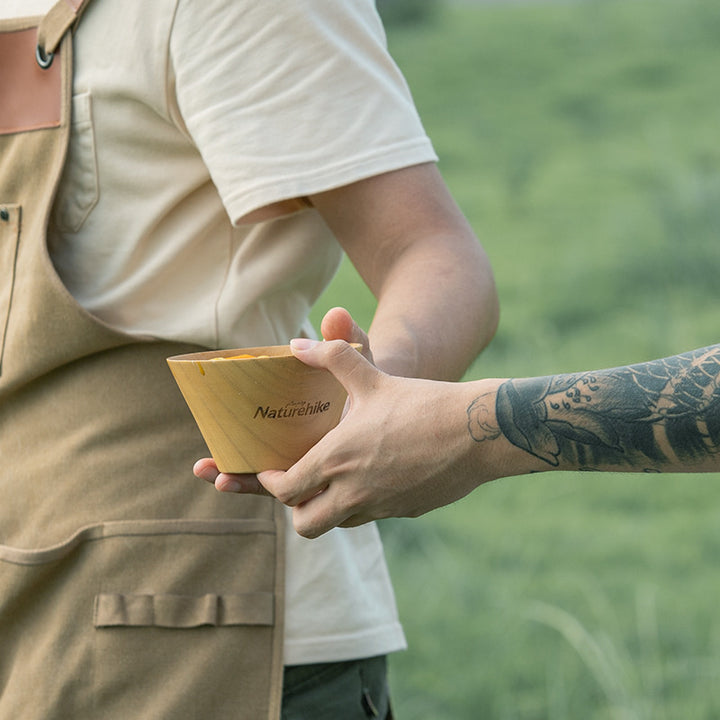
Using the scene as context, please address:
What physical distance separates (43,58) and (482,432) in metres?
0.54

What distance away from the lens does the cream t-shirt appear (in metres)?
1.00

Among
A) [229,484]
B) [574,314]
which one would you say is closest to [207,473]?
[229,484]

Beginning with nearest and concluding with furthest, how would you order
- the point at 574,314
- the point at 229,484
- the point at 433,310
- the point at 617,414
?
the point at 617,414
the point at 229,484
the point at 433,310
the point at 574,314

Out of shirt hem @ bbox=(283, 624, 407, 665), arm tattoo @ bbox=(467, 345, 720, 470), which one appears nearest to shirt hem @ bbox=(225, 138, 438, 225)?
arm tattoo @ bbox=(467, 345, 720, 470)

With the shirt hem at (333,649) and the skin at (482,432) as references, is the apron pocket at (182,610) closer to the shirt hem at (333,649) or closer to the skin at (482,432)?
the shirt hem at (333,649)

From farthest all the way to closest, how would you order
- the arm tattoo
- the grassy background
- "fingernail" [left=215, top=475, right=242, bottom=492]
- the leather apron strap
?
1. the grassy background
2. the leather apron strap
3. "fingernail" [left=215, top=475, right=242, bottom=492]
4. the arm tattoo

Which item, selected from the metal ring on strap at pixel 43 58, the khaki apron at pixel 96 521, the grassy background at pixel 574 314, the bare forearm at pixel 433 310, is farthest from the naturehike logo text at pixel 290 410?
the grassy background at pixel 574 314

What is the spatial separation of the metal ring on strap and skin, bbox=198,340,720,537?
0.40 m

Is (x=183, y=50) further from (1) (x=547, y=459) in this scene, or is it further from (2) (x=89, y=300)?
(1) (x=547, y=459)

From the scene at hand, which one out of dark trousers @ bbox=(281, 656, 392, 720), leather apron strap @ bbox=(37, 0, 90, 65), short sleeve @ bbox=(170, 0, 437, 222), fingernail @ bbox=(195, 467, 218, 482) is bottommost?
dark trousers @ bbox=(281, 656, 392, 720)

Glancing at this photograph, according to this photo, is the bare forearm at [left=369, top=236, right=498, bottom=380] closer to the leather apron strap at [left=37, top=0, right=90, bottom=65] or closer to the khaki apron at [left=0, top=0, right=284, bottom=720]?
the khaki apron at [left=0, top=0, right=284, bottom=720]

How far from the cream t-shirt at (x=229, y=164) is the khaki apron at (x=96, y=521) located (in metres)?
0.03

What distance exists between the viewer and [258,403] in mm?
885

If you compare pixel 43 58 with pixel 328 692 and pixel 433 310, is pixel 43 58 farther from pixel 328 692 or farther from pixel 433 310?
pixel 328 692
